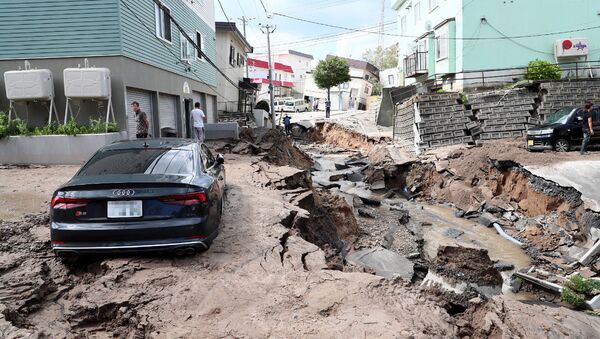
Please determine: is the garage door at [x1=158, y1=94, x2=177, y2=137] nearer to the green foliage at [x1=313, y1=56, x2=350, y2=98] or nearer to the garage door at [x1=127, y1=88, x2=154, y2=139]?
the garage door at [x1=127, y1=88, x2=154, y2=139]

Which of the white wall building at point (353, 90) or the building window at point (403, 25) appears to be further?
the white wall building at point (353, 90)

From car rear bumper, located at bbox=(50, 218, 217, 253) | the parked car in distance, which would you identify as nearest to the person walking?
the parked car in distance

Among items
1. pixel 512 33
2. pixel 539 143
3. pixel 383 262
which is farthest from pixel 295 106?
pixel 383 262

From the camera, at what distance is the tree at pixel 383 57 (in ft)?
278

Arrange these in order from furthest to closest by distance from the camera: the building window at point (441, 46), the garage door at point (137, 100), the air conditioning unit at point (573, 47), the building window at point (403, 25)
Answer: the building window at point (403, 25), the building window at point (441, 46), the air conditioning unit at point (573, 47), the garage door at point (137, 100)

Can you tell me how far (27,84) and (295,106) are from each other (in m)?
40.3

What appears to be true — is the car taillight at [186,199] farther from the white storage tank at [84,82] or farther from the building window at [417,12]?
the building window at [417,12]

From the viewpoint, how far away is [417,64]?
2900 centimetres

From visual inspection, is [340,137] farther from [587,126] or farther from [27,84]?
[27,84]

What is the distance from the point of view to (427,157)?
60.0 feet

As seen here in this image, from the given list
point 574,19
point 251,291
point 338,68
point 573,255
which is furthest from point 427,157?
point 338,68

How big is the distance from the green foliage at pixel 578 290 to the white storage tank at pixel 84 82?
432 inches

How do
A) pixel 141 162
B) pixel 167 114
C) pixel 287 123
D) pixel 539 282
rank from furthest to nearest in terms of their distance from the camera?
pixel 287 123, pixel 167 114, pixel 539 282, pixel 141 162

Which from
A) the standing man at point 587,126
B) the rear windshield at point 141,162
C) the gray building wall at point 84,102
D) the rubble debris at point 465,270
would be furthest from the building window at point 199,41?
the rubble debris at point 465,270
